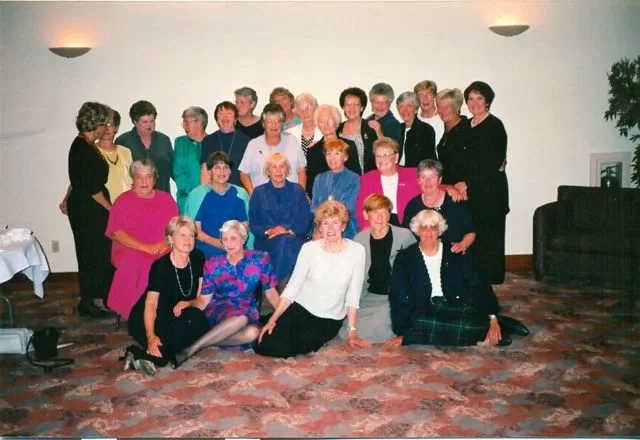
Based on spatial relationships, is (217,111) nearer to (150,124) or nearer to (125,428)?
(150,124)

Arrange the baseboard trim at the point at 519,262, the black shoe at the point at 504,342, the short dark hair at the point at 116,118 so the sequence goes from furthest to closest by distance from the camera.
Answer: the baseboard trim at the point at 519,262
the short dark hair at the point at 116,118
the black shoe at the point at 504,342

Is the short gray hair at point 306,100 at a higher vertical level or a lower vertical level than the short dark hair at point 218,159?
higher

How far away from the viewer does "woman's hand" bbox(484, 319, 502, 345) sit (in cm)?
403

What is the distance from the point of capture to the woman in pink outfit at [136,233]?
175 inches

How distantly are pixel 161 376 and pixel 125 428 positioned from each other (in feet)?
1.88

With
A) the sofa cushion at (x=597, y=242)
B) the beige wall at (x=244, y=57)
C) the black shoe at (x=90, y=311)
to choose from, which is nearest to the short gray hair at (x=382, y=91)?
the beige wall at (x=244, y=57)

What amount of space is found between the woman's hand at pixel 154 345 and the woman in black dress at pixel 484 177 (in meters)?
2.42

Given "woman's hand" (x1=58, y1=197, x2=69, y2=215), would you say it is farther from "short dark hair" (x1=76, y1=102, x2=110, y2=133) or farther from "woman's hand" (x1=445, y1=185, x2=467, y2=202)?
"woman's hand" (x1=445, y1=185, x2=467, y2=202)

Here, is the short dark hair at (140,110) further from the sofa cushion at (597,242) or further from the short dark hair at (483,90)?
the sofa cushion at (597,242)

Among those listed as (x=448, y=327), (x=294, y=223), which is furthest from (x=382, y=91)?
(x=448, y=327)

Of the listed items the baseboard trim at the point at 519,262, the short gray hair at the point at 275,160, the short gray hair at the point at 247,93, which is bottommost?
the baseboard trim at the point at 519,262

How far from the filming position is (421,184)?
442 centimetres

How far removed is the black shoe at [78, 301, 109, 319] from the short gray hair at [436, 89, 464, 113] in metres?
3.06

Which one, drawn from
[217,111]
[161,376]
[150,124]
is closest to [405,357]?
[161,376]
